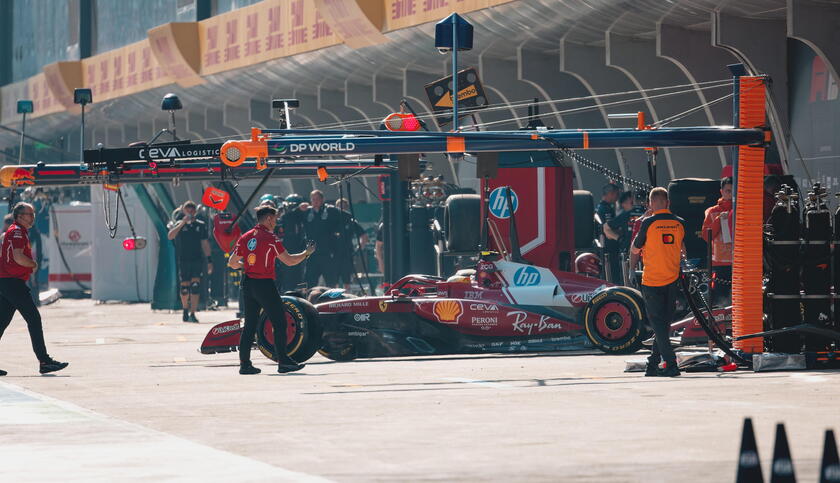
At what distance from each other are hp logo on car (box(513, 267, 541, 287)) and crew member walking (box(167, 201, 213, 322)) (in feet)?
31.0

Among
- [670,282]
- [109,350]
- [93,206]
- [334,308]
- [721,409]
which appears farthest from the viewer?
[93,206]

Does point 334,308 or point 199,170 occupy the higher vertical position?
point 199,170

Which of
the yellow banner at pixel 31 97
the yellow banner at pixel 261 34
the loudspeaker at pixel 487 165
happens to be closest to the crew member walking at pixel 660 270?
→ the loudspeaker at pixel 487 165

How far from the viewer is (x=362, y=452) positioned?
366 inches

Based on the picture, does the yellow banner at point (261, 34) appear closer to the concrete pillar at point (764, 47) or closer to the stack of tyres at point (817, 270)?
the concrete pillar at point (764, 47)

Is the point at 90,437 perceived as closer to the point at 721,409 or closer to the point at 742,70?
the point at 721,409

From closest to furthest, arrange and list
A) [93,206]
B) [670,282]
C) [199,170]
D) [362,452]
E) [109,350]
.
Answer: [362,452] → [670,282] → [109,350] → [199,170] → [93,206]

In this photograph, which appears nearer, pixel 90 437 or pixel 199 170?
pixel 90 437

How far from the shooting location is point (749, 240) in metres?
14.7

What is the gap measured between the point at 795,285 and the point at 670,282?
45.5 inches

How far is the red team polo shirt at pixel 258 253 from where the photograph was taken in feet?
51.0

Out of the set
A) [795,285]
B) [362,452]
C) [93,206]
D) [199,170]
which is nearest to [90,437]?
[362,452]

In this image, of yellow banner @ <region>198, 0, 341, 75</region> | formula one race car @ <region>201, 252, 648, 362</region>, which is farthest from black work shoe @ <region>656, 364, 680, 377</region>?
yellow banner @ <region>198, 0, 341, 75</region>

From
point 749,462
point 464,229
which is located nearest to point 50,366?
point 464,229
